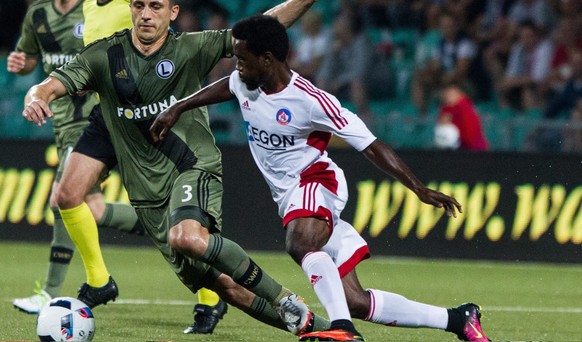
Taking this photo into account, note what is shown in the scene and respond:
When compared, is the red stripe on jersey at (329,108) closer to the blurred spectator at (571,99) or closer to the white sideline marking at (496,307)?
the white sideline marking at (496,307)

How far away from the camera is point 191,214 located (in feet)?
22.1

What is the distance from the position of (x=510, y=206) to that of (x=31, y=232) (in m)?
5.41

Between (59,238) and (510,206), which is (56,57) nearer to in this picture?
(59,238)

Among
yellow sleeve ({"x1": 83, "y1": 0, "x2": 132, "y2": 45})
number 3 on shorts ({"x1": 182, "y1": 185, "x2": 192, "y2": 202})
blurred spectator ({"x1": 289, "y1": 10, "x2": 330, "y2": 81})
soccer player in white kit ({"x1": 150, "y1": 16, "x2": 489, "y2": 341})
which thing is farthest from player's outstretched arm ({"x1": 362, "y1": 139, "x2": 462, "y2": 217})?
blurred spectator ({"x1": 289, "y1": 10, "x2": 330, "y2": 81})

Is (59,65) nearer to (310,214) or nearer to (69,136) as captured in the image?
(69,136)

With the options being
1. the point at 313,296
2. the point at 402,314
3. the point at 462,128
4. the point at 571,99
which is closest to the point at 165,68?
the point at 402,314

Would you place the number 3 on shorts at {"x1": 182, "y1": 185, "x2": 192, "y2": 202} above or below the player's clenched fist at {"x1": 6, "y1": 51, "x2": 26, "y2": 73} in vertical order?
below

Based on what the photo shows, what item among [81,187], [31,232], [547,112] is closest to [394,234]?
[547,112]

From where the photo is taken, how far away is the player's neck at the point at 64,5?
9453mm

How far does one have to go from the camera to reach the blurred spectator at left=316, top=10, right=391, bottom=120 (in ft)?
53.5

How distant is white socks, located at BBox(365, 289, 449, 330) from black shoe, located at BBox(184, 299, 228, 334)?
1307mm

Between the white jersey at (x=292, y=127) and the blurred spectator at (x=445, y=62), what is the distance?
9353 mm

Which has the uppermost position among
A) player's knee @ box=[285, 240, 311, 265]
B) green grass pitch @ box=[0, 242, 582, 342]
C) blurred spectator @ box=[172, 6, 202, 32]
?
player's knee @ box=[285, 240, 311, 265]

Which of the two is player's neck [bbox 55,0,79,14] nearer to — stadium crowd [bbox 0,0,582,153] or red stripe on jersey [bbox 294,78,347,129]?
red stripe on jersey [bbox 294,78,347,129]
